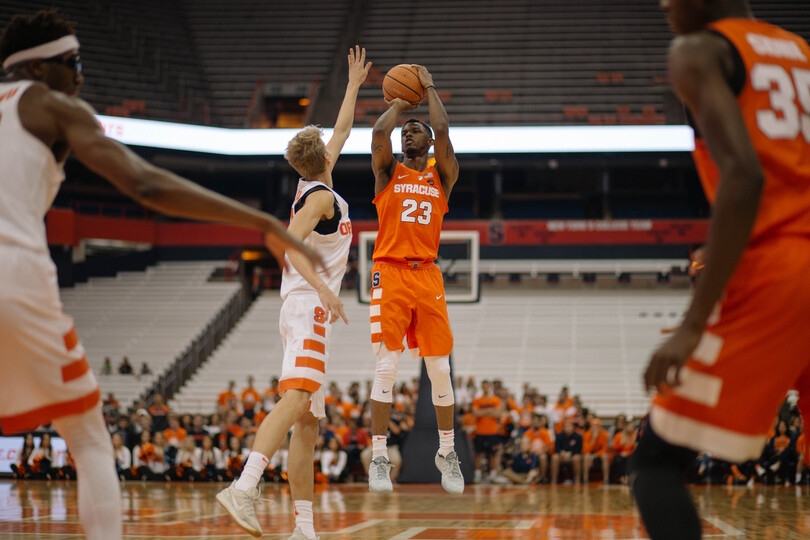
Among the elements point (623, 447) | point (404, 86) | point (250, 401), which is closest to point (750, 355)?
point (404, 86)

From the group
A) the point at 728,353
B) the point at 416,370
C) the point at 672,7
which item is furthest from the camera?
the point at 416,370

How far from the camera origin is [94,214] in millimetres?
28156

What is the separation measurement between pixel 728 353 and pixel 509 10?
3178cm

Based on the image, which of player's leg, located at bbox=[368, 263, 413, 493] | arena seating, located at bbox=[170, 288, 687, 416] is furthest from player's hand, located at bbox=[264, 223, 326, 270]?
arena seating, located at bbox=[170, 288, 687, 416]

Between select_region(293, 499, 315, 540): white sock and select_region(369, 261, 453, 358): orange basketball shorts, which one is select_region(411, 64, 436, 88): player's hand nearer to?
select_region(369, 261, 453, 358): orange basketball shorts

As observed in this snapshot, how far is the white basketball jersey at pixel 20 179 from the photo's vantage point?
2.55m

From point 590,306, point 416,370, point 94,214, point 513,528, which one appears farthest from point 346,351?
point 513,528

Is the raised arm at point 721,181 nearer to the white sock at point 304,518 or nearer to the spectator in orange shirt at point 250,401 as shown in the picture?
the white sock at point 304,518

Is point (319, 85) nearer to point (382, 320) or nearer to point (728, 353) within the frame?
point (382, 320)

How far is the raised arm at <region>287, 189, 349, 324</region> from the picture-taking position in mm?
4578

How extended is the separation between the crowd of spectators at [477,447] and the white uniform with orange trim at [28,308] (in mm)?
10106

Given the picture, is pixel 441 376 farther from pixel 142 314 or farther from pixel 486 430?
pixel 142 314

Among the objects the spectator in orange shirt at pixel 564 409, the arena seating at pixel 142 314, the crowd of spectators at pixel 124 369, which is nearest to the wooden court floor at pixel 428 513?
the spectator in orange shirt at pixel 564 409

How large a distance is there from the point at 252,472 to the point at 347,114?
101 inches
